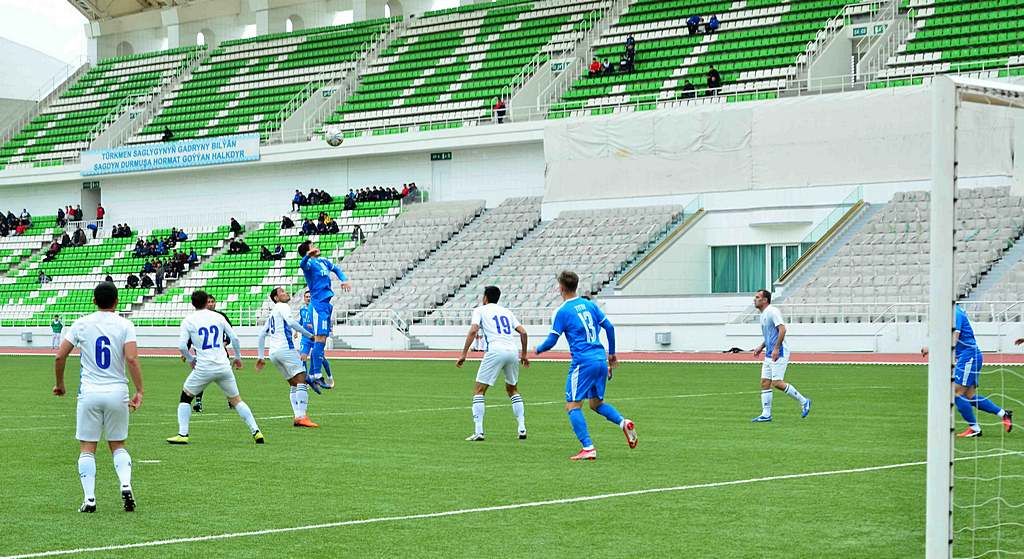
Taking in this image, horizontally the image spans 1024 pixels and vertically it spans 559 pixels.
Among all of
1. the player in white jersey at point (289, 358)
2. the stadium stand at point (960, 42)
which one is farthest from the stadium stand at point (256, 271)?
the player in white jersey at point (289, 358)

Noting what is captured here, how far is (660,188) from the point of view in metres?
46.6

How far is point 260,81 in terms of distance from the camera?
6138 cm

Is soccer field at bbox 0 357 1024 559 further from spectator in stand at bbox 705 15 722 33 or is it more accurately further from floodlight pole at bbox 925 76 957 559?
spectator in stand at bbox 705 15 722 33

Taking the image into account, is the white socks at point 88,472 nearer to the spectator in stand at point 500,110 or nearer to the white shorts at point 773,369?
the white shorts at point 773,369

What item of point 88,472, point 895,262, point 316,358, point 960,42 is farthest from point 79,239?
point 88,472

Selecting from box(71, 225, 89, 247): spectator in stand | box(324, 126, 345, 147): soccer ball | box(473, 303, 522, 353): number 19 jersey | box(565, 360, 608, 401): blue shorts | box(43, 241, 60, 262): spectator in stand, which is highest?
box(324, 126, 345, 147): soccer ball

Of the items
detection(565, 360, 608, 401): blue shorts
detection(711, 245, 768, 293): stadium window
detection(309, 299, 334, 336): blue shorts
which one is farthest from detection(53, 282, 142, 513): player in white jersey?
detection(711, 245, 768, 293): stadium window

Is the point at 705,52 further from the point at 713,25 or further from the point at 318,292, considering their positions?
the point at 318,292

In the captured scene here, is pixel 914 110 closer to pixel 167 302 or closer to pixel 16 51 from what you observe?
pixel 167 302

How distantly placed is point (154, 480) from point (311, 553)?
13.9 feet

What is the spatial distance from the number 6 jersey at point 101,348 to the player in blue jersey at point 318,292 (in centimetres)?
815

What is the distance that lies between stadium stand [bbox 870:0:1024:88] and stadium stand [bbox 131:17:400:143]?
24.8m

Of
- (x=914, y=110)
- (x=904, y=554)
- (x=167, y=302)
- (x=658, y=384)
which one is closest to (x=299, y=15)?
(x=167, y=302)

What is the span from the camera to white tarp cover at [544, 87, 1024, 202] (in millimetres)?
41656
